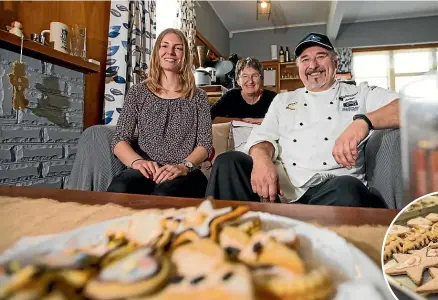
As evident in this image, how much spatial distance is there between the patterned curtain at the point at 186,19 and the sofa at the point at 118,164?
1.78 m

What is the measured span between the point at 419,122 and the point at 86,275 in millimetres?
332

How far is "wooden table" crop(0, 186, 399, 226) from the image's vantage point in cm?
46

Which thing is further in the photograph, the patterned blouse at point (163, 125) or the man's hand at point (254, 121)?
the man's hand at point (254, 121)

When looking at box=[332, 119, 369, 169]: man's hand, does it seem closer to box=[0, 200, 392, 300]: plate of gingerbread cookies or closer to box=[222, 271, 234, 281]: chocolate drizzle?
box=[0, 200, 392, 300]: plate of gingerbread cookies

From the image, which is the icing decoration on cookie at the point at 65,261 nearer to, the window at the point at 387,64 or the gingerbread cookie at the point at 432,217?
the gingerbread cookie at the point at 432,217

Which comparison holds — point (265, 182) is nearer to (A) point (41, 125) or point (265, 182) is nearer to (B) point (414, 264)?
(B) point (414, 264)

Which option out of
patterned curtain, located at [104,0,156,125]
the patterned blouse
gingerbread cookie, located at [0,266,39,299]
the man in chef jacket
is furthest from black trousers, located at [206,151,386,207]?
patterned curtain, located at [104,0,156,125]

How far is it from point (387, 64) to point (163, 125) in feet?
17.5

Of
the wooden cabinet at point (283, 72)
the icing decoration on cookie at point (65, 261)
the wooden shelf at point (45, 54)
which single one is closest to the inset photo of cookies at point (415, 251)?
the icing decoration on cookie at point (65, 261)

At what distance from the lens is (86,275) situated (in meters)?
0.26

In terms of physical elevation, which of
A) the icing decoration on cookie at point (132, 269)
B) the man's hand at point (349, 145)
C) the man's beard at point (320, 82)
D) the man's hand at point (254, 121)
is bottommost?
the icing decoration on cookie at point (132, 269)

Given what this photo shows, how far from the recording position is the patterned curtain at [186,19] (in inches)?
113

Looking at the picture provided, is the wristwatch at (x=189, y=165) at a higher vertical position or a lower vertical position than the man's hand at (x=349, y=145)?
lower

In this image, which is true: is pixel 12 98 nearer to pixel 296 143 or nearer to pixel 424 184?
pixel 296 143
